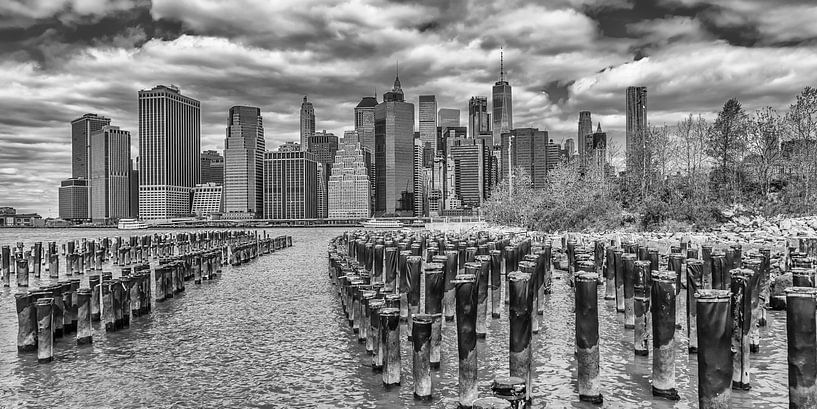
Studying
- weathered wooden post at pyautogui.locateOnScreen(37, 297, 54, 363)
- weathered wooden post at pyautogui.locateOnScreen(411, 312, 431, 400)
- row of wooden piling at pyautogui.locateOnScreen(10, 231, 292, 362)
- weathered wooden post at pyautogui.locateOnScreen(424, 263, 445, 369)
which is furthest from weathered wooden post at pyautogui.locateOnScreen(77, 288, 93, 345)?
weathered wooden post at pyautogui.locateOnScreen(411, 312, 431, 400)

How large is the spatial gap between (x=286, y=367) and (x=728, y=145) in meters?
57.2

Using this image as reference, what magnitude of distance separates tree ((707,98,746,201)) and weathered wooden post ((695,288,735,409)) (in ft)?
174

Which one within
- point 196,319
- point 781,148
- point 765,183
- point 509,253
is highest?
point 781,148

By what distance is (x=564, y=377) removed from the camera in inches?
508

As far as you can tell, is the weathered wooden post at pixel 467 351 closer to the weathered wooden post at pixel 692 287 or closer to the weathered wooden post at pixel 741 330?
the weathered wooden post at pixel 741 330

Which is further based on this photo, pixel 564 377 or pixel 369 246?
A: pixel 369 246

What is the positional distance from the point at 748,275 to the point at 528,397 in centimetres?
565

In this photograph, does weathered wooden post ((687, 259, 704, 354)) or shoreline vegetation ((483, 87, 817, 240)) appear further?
shoreline vegetation ((483, 87, 817, 240))

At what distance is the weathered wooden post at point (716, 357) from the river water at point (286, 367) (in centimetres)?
232

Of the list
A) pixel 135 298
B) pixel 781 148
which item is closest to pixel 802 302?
pixel 135 298

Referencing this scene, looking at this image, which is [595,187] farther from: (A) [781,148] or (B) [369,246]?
(B) [369,246]

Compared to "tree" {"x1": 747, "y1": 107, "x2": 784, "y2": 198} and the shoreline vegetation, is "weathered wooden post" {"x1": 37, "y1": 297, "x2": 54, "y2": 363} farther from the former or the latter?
"tree" {"x1": 747, "y1": 107, "x2": 784, "y2": 198}

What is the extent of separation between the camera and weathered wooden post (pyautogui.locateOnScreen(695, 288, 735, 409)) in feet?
28.2

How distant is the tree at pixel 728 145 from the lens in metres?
56.9
